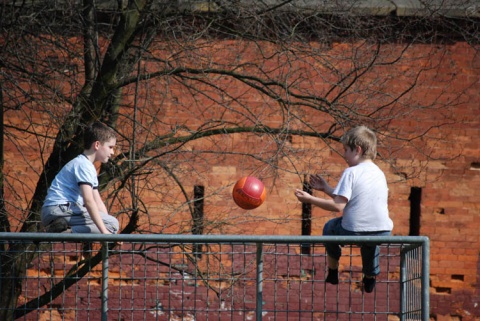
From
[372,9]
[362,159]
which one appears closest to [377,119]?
[372,9]

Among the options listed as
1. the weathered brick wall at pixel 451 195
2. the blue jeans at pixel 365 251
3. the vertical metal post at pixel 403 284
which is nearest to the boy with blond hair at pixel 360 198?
the blue jeans at pixel 365 251

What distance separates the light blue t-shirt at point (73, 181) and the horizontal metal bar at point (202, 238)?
78 centimetres

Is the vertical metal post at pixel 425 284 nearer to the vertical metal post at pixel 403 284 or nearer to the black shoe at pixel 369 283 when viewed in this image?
the vertical metal post at pixel 403 284

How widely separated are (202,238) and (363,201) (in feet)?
4.49

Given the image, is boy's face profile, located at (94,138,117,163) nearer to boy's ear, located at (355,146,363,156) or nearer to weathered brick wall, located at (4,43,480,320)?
boy's ear, located at (355,146,363,156)

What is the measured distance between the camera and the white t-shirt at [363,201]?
725 centimetres

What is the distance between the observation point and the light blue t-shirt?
7367 millimetres

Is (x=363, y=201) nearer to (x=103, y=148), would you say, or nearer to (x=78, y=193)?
(x=103, y=148)

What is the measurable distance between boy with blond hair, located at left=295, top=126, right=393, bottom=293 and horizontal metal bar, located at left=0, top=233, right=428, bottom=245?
0.48 meters

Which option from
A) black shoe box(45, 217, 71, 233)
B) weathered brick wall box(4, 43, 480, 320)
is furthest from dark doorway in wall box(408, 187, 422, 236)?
black shoe box(45, 217, 71, 233)

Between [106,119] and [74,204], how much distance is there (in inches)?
121

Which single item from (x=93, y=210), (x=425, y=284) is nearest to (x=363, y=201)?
(x=425, y=284)

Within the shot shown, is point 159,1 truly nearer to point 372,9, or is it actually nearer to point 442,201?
point 372,9

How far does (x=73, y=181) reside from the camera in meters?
7.52
